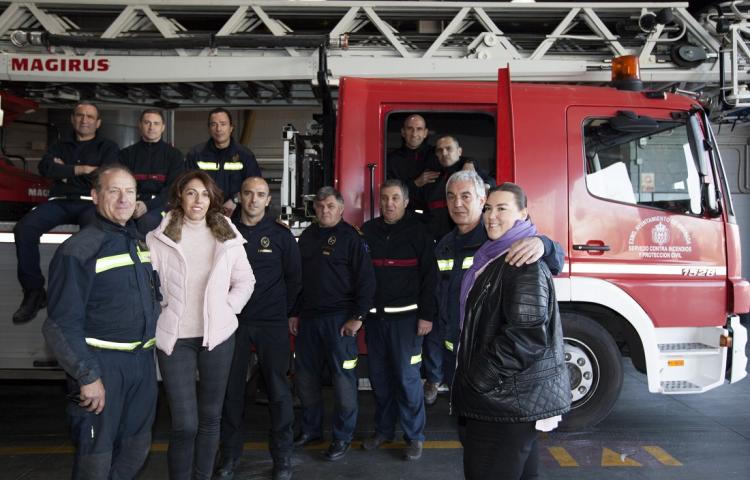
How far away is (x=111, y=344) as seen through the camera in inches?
109

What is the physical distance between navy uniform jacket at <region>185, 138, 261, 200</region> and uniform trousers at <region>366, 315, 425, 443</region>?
134cm

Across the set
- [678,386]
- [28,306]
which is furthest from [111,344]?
[678,386]

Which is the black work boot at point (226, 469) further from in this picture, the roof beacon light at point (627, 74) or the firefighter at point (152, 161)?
the roof beacon light at point (627, 74)

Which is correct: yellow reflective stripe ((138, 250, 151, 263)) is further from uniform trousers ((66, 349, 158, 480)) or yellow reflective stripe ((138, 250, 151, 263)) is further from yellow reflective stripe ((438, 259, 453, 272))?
yellow reflective stripe ((438, 259, 453, 272))

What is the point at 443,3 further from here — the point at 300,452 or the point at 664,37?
the point at 300,452

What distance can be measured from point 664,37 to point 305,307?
141 inches

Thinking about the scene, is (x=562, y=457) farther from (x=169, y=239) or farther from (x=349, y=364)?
(x=169, y=239)

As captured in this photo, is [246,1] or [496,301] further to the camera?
[246,1]

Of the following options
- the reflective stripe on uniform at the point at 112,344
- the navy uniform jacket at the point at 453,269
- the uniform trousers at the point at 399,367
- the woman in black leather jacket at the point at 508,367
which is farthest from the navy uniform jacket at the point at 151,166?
the woman in black leather jacket at the point at 508,367

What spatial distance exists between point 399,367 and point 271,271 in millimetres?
1048

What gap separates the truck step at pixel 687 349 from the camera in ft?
14.4

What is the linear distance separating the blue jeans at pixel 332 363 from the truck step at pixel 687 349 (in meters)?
2.12

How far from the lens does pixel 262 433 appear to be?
189 inches

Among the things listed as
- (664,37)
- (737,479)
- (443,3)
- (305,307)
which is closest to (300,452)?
(305,307)
